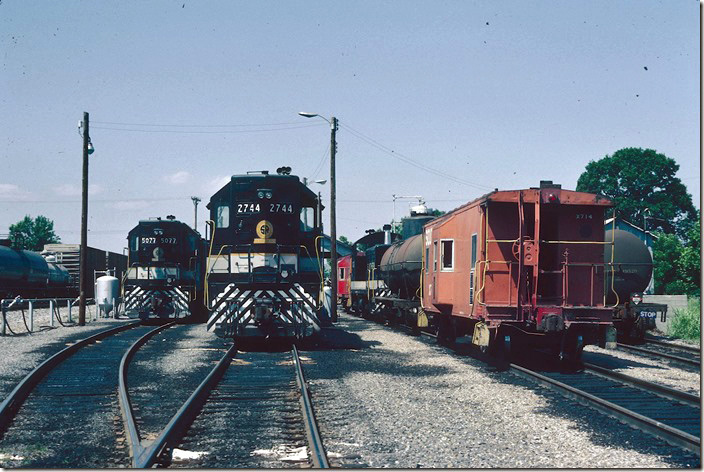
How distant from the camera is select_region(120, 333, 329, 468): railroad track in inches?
261

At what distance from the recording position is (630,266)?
17688mm

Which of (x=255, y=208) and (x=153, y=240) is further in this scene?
(x=153, y=240)

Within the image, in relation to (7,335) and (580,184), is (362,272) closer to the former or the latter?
(7,335)

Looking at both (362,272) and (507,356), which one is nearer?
(507,356)

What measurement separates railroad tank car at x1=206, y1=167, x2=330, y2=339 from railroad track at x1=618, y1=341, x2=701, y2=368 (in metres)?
7.06

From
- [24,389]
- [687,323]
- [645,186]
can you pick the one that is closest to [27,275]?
[24,389]

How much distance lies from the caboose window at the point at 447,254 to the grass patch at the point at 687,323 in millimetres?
8957

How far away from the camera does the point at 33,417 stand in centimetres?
873

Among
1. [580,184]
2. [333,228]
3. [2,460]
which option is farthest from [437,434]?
[580,184]

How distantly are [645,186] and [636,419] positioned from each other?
5689 centimetres

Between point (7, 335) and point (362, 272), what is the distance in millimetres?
15445

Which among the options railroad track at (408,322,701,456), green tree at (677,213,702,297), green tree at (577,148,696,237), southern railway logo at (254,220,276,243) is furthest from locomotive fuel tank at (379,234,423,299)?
green tree at (577,148,696,237)

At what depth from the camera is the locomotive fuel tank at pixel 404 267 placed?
19.8 m

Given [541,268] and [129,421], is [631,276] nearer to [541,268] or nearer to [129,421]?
[541,268]
